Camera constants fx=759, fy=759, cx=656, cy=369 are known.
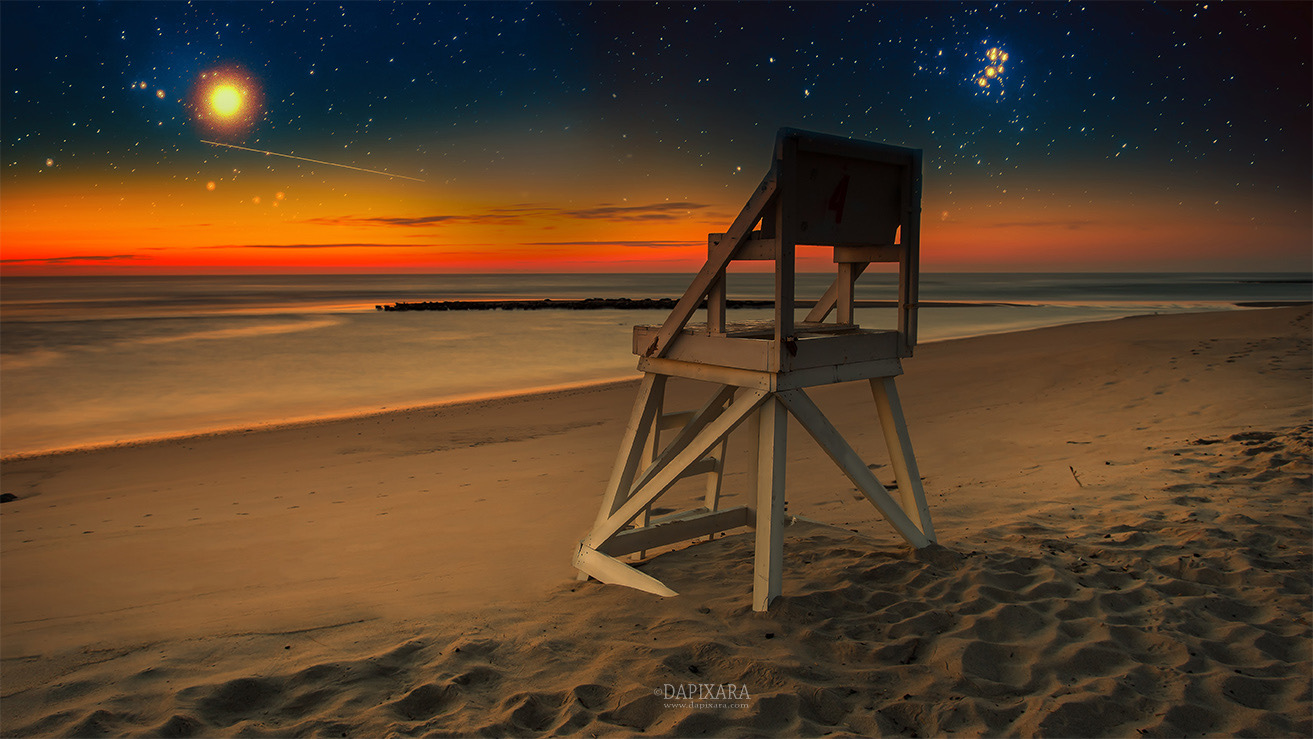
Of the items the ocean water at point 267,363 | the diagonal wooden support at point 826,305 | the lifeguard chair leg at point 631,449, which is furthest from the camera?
the ocean water at point 267,363

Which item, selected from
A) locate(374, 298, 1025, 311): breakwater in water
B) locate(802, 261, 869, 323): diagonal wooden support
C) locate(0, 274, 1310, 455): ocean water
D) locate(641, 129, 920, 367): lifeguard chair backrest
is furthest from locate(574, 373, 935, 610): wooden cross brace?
locate(374, 298, 1025, 311): breakwater in water

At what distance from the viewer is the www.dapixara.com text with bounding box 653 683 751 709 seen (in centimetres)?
294

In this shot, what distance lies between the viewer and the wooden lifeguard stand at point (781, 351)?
3381mm

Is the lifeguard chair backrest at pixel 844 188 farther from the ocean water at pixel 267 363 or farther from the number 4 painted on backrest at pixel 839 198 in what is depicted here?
the ocean water at pixel 267 363

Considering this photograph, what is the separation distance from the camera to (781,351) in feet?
11.1

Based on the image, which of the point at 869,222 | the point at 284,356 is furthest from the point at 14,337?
the point at 869,222

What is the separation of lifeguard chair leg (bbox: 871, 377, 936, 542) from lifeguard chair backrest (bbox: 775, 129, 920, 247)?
0.85 meters

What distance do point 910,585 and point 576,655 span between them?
1815mm

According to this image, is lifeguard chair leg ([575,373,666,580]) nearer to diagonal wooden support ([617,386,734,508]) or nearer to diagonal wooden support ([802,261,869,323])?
diagonal wooden support ([617,386,734,508])

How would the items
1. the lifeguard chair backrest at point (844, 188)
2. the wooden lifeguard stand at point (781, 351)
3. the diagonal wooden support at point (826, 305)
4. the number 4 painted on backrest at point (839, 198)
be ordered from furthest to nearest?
1. the diagonal wooden support at point (826, 305)
2. the number 4 painted on backrest at point (839, 198)
3. the wooden lifeguard stand at point (781, 351)
4. the lifeguard chair backrest at point (844, 188)

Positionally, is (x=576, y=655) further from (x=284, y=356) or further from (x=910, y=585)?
(x=284, y=356)

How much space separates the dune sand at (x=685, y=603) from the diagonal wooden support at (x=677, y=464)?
345 mm

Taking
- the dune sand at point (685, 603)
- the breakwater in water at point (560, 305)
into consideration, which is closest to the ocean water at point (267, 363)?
the dune sand at point (685, 603)

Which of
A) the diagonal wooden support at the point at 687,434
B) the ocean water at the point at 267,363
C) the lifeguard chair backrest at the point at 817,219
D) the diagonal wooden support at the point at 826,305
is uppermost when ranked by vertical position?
the lifeguard chair backrest at the point at 817,219
